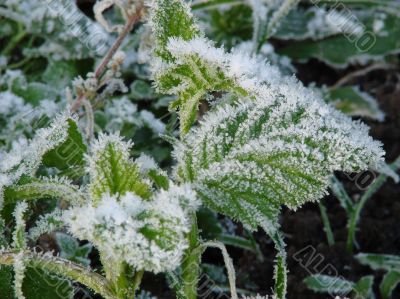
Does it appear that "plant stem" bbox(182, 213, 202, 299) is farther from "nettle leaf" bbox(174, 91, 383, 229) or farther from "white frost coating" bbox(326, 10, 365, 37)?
"white frost coating" bbox(326, 10, 365, 37)

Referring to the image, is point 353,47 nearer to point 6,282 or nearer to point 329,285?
point 329,285

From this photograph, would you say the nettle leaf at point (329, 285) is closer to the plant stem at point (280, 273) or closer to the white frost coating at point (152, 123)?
the plant stem at point (280, 273)

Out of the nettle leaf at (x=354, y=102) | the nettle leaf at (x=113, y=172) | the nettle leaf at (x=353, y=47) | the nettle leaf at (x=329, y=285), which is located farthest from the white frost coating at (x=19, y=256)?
the nettle leaf at (x=353, y=47)

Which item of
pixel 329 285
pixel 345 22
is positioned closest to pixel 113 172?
pixel 329 285

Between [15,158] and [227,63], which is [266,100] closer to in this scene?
[227,63]

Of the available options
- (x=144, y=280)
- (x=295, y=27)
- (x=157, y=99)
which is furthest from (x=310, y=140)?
(x=295, y=27)

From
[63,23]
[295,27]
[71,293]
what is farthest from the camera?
[295,27]
